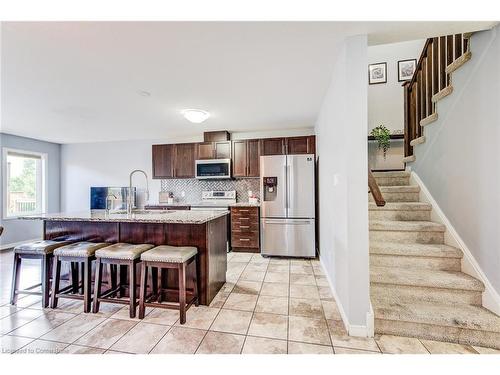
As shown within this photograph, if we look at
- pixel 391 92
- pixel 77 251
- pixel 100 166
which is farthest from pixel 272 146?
pixel 100 166

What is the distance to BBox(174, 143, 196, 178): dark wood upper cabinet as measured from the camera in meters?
4.98

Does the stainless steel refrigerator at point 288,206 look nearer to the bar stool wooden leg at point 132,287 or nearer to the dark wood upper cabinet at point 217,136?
the dark wood upper cabinet at point 217,136

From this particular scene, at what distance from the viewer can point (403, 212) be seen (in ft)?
9.31

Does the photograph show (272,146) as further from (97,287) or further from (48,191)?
(48,191)

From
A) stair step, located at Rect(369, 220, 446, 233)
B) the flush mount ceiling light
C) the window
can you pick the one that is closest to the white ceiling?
the flush mount ceiling light

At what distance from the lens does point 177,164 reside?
5.06 metres

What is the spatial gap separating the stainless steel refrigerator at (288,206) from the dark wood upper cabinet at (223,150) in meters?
Result: 1.05

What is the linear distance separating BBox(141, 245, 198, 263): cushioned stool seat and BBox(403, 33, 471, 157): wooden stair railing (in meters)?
3.22

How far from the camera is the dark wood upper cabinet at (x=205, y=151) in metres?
4.86

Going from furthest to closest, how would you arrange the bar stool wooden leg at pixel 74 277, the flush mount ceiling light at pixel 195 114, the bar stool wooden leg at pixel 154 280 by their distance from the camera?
the flush mount ceiling light at pixel 195 114 < the bar stool wooden leg at pixel 74 277 < the bar stool wooden leg at pixel 154 280

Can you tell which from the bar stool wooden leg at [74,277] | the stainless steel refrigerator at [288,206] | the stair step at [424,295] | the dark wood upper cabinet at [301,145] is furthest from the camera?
the dark wood upper cabinet at [301,145]

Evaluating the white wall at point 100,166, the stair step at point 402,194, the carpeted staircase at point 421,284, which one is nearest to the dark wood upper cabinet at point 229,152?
the white wall at point 100,166

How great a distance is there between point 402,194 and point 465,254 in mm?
1101
